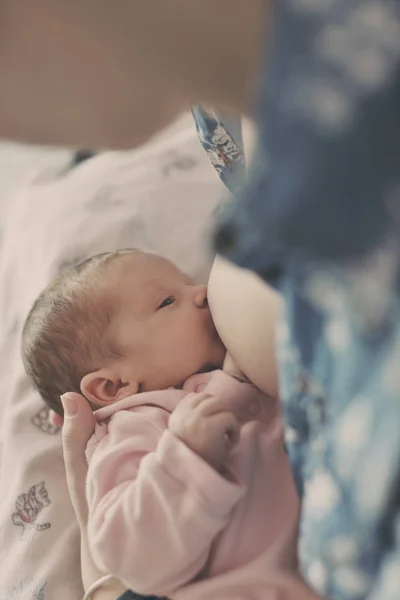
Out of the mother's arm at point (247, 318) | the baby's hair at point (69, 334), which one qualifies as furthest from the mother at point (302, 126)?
the baby's hair at point (69, 334)

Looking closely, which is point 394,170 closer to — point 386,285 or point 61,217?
point 386,285

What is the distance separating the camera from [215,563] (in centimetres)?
55

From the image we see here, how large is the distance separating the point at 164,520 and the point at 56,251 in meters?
0.53

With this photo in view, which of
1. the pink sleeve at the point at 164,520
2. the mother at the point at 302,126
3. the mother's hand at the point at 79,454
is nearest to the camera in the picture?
the mother at the point at 302,126

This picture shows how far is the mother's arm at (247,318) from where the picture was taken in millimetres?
534

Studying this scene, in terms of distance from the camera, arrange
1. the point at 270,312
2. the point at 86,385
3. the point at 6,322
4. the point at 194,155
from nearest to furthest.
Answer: the point at 270,312 → the point at 86,385 → the point at 6,322 → the point at 194,155

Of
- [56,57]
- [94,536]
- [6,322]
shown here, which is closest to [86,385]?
[94,536]

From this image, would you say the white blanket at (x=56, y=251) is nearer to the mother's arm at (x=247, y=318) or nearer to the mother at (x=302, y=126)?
the mother's arm at (x=247, y=318)

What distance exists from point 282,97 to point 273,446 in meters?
0.39

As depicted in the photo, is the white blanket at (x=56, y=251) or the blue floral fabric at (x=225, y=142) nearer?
the blue floral fabric at (x=225, y=142)

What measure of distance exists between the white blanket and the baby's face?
0.36ft

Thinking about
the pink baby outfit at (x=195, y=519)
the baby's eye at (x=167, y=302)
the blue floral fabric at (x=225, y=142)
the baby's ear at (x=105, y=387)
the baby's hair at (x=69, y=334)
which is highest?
the blue floral fabric at (x=225, y=142)

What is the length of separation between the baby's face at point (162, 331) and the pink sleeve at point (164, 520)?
15cm

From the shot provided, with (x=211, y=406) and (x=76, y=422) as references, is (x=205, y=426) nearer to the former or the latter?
(x=211, y=406)
